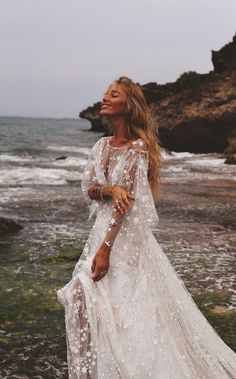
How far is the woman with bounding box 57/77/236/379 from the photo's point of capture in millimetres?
3164

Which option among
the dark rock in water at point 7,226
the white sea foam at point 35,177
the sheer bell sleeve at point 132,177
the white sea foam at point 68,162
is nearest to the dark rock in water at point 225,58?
the white sea foam at point 68,162

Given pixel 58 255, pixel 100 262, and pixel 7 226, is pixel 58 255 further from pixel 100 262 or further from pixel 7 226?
pixel 100 262

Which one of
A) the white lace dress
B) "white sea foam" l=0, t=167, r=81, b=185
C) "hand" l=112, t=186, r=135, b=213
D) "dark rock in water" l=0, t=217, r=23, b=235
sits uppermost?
"hand" l=112, t=186, r=135, b=213

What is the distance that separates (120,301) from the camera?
3234 mm

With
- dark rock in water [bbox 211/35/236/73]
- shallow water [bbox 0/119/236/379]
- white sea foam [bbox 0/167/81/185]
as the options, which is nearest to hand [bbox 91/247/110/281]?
shallow water [bbox 0/119/236/379]

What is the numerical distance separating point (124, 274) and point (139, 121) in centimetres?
98

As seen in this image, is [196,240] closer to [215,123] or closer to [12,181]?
[12,181]

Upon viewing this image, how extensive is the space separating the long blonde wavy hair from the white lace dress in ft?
0.26

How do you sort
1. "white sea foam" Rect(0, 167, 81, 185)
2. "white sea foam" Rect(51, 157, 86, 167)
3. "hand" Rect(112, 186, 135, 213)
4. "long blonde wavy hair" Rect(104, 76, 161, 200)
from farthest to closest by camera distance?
"white sea foam" Rect(51, 157, 86, 167), "white sea foam" Rect(0, 167, 81, 185), "long blonde wavy hair" Rect(104, 76, 161, 200), "hand" Rect(112, 186, 135, 213)

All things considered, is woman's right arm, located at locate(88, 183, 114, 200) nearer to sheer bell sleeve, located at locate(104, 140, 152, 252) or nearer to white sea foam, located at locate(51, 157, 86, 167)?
sheer bell sleeve, located at locate(104, 140, 152, 252)

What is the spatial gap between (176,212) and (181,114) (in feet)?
88.5

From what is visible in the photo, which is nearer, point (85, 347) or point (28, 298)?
point (85, 347)

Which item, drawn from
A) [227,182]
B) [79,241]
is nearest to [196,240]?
[79,241]

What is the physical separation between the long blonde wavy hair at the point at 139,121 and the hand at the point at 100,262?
0.64m
